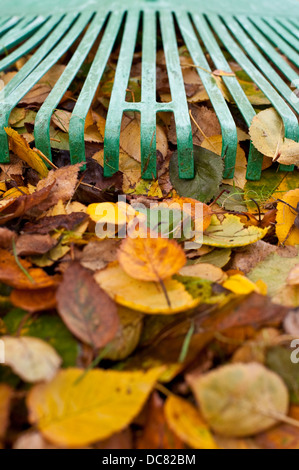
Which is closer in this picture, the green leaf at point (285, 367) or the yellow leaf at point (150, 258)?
the green leaf at point (285, 367)

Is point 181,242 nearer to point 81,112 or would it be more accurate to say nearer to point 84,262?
point 84,262

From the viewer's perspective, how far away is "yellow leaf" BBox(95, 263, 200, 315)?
627 millimetres

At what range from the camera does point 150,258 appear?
698 mm

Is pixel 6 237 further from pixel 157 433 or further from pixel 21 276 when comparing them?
pixel 157 433

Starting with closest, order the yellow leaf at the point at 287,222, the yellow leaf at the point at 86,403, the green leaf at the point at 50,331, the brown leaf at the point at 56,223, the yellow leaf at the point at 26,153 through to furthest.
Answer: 1. the yellow leaf at the point at 86,403
2. the green leaf at the point at 50,331
3. the brown leaf at the point at 56,223
4. the yellow leaf at the point at 287,222
5. the yellow leaf at the point at 26,153

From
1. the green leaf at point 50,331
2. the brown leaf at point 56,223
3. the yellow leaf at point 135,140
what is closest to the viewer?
the green leaf at point 50,331

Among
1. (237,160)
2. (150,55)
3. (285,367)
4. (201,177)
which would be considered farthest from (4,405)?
(150,55)

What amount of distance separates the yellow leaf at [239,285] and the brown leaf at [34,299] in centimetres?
33

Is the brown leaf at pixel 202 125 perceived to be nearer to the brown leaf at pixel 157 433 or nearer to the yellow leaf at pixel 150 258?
the yellow leaf at pixel 150 258

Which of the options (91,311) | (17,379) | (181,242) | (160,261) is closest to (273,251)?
(181,242)

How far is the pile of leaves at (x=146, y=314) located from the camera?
1.70ft

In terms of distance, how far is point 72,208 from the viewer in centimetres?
96

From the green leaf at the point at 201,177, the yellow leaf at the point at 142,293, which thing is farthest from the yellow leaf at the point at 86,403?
the green leaf at the point at 201,177

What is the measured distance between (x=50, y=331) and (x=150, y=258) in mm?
215
